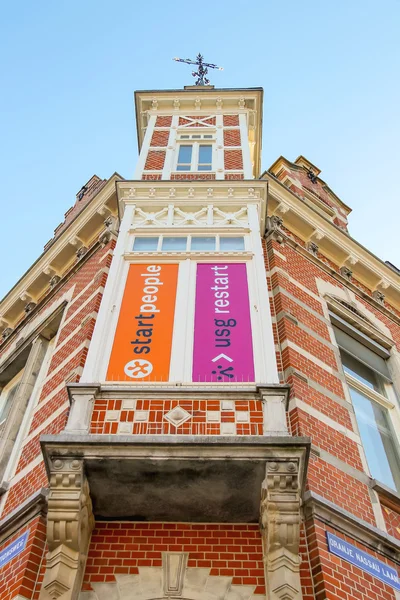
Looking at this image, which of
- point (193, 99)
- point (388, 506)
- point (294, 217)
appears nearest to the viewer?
point (388, 506)

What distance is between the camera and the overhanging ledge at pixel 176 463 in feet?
19.1

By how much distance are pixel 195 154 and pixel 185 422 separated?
7.83m

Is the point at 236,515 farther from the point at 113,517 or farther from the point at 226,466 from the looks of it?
the point at 113,517

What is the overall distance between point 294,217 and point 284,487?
765cm

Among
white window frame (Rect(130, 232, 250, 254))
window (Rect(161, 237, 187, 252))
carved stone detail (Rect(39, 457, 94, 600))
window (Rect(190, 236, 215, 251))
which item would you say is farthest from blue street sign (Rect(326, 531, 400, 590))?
window (Rect(161, 237, 187, 252))

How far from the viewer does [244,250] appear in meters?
9.05

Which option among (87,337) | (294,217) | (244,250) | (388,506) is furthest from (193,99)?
(388,506)

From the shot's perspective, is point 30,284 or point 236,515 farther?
point 30,284

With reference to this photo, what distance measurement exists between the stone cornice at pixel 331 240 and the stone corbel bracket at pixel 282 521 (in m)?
6.84

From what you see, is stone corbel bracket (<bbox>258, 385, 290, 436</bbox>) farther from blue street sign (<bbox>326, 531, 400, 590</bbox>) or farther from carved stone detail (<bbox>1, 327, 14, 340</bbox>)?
carved stone detail (<bbox>1, 327, 14, 340</bbox>)

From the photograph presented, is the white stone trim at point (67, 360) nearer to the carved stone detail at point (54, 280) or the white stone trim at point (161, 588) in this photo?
the white stone trim at point (161, 588)

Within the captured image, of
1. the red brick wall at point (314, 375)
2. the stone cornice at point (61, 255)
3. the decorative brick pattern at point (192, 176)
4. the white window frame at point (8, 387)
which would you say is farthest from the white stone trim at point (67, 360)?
the decorative brick pattern at point (192, 176)

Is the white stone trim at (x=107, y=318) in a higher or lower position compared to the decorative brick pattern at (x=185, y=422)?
higher

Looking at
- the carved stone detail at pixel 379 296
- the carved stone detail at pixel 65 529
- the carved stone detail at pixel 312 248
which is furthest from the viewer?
the carved stone detail at pixel 379 296
